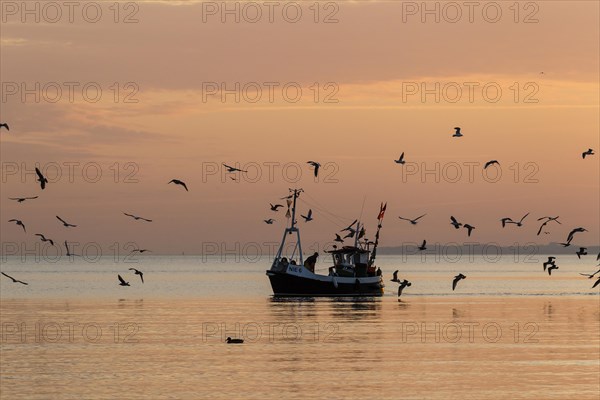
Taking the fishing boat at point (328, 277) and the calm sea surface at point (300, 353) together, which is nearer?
the calm sea surface at point (300, 353)

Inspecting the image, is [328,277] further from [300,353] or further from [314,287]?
[300,353]

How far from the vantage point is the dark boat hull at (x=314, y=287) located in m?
127

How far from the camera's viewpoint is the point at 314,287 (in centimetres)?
12694

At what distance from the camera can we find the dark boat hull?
127 m

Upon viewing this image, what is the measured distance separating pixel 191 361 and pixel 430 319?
1504 inches

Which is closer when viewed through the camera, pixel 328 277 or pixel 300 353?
pixel 300 353

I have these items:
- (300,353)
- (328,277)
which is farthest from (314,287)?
(300,353)

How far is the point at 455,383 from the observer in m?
51.6

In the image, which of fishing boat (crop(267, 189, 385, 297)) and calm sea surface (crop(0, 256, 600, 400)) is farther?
fishing boat (crop(267, 189, 385, 297))

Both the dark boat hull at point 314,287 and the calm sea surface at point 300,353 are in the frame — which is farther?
the dark boat hull at point 314,287

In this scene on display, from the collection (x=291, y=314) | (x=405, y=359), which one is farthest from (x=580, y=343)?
(x=291, y=314)

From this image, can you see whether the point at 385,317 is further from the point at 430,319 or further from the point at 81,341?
the point at 81,341

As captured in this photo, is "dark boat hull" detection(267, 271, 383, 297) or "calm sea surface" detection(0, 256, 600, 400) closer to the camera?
"calm sea surface" detection(0, 256, 600, 400)

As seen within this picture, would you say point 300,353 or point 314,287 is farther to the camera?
point 314,287
